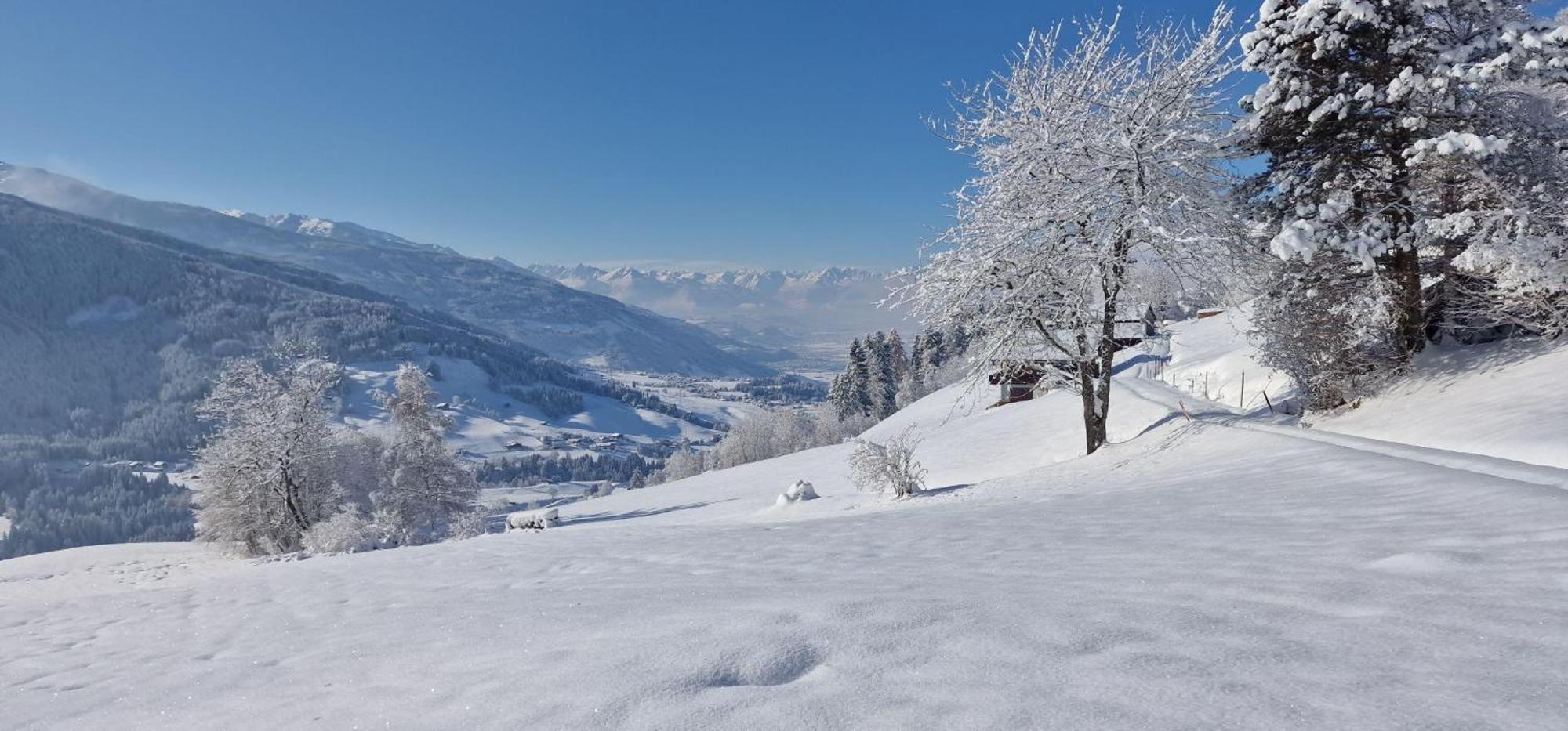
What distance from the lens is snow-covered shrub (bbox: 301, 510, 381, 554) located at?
76.6 feet

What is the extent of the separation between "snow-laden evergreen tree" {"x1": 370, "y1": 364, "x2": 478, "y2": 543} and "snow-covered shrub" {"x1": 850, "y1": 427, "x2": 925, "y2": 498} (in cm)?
2410

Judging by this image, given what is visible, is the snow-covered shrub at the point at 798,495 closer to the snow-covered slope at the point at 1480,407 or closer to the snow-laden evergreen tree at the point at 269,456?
the snow-covered slope at the point at 1480,407

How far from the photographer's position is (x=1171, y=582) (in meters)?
3.98

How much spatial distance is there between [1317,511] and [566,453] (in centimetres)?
16923

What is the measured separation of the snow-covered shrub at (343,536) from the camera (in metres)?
23.3

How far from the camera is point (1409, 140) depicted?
45.8 feet

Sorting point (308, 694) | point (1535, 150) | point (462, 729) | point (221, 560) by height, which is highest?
point (1535, 150)

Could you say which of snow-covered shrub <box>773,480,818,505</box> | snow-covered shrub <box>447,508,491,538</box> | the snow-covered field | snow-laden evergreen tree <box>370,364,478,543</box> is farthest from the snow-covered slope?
snow-laden evergreen tree <box>370,364,478,543</box>

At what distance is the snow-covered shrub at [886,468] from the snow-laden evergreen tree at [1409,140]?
29.9 feet

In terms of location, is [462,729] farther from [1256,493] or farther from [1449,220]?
[1449,220]

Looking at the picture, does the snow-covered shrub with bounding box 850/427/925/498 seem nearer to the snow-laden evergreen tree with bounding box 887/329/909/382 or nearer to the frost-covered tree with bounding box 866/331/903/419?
the frost-covered tree with bounding box 866/331/903/419

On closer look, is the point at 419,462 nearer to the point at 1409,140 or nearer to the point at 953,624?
the point at 953,624

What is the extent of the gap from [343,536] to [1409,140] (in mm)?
32675

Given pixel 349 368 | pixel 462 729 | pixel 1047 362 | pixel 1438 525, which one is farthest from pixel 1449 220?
pixel 349 368
